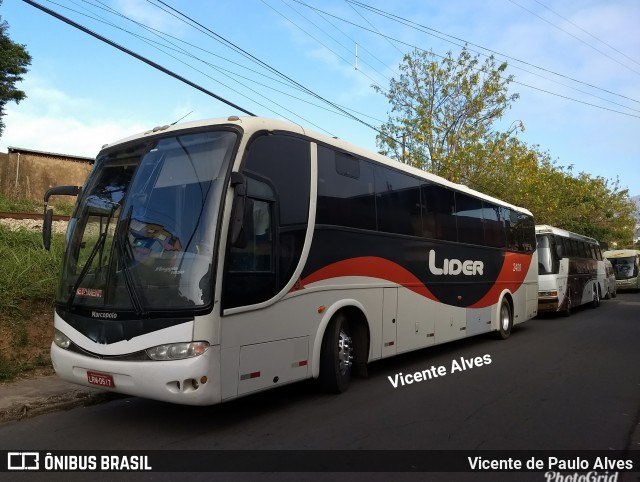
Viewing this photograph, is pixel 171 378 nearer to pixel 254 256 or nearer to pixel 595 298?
pixel 254 256

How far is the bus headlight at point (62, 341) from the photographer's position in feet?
18.8

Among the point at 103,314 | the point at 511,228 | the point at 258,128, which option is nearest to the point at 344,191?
the point at 258,128

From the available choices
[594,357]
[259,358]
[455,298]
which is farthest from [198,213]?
[594,357]

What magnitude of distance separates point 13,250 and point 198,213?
6.42 metres

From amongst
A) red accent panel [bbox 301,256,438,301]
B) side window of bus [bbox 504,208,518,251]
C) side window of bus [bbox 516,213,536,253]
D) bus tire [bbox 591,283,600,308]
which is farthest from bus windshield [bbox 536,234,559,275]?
red accent panel [bbox 301,256,438,301]

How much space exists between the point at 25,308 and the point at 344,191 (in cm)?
540

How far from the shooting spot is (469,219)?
36.3 feet

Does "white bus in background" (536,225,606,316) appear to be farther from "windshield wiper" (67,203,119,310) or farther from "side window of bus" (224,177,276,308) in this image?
"windshield wiper" (67,203,119,310)

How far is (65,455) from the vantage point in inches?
187

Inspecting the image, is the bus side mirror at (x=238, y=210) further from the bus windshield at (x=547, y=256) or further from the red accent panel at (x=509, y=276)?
the bus windshield at (x=547, y=256)

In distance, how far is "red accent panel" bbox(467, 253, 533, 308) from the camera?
11.8 metres

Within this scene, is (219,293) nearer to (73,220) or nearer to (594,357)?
(73,220)

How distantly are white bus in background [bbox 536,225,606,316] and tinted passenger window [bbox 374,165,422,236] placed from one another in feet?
31.5

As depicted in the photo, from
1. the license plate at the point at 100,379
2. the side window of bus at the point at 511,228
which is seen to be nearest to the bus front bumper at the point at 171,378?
the license plate at the point at 100,379
